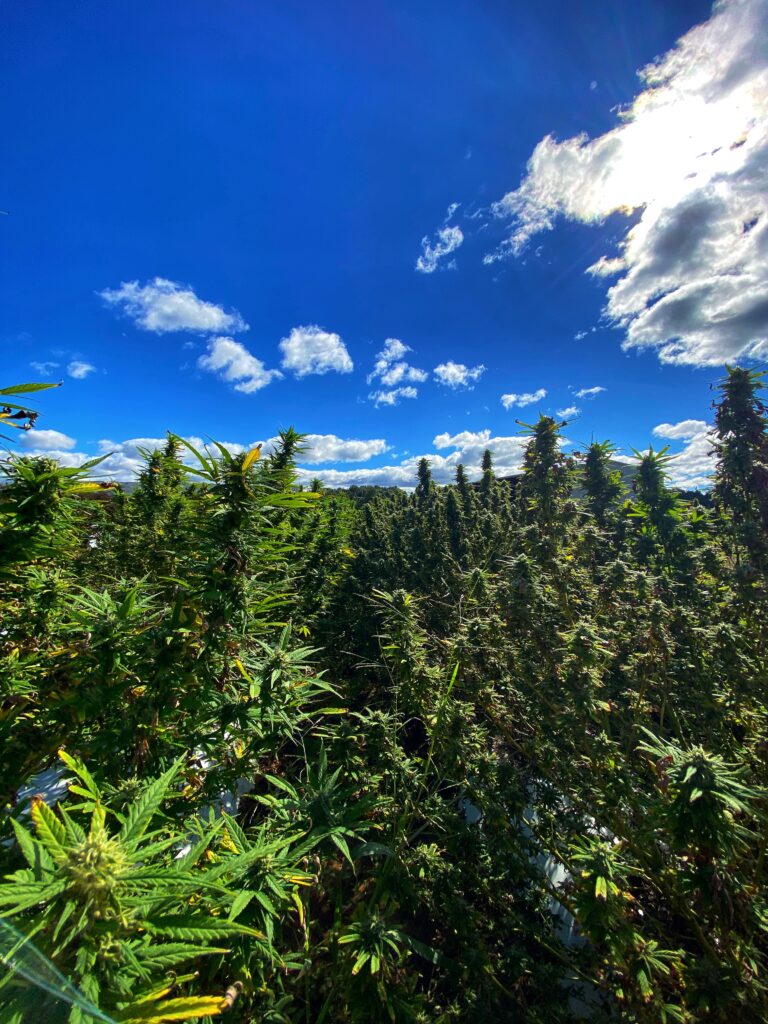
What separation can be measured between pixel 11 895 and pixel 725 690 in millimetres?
5224

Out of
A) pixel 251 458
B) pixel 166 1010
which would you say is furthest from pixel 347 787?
pixel 251 458

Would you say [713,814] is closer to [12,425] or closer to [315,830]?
[315,830]

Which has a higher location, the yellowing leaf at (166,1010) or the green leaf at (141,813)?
the green leaf at (141,813)

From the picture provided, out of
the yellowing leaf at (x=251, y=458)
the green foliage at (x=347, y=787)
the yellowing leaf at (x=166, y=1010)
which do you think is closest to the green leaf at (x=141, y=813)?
the green foliage at (x=347, y=787)

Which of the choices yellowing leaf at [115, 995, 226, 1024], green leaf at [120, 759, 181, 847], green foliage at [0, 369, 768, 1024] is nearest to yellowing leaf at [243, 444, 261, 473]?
green foliage at [0, 369, 768, 1024]

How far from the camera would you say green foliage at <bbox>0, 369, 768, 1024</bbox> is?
1.31 m

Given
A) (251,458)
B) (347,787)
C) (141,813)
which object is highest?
(251,458)

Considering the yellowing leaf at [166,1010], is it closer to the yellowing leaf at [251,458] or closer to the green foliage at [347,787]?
the green foliage at [347,787]

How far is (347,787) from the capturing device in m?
3.10

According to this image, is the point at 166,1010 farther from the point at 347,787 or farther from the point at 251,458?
the point at 347,787

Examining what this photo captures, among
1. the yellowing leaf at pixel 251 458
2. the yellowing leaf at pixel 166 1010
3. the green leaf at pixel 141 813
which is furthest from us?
the yellowing leaf at pixel 251 458

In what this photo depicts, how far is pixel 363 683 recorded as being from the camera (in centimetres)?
719

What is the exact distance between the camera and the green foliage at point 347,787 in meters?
1.31

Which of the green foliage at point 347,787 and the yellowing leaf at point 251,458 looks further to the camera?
the yellowing leaf at point 251,458
